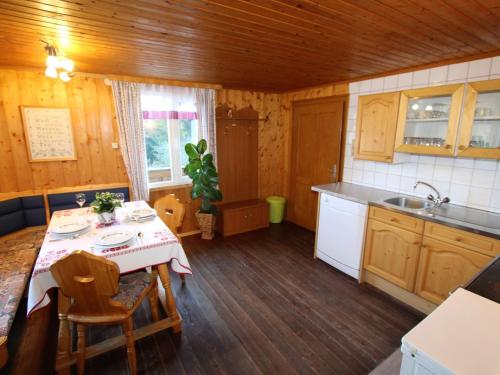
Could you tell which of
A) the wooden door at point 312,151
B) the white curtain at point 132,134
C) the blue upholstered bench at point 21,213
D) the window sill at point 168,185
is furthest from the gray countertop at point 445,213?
the blue upholstered bench at point 21,213

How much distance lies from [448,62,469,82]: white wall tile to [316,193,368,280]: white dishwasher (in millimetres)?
1445

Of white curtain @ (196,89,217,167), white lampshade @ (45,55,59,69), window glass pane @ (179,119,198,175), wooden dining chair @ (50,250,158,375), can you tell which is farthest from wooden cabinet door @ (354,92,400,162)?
white lampshade @ (45,55,59,69)

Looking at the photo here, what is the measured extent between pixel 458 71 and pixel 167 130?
3.43m

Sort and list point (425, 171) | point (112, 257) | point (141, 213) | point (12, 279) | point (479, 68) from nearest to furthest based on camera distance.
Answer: point (112, 257) < point (12, 279) < point (479, 68) < point (141, 213) < point (425, 171)

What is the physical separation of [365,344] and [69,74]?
10.8ft

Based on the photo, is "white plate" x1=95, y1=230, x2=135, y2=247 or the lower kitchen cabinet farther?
the lower kitchen cabinet

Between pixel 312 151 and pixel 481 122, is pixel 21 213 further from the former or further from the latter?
pixel 481 122

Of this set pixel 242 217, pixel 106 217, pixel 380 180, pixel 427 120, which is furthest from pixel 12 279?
pixel 427 120

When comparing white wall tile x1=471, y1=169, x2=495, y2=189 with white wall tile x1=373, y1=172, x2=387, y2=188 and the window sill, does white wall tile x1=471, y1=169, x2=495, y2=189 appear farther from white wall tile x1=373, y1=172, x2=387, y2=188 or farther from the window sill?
the window sill

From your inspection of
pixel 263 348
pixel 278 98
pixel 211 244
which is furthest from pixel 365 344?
pixel 278 98

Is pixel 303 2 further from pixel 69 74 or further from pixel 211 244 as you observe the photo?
pixel 211 244

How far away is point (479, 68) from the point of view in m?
2.28

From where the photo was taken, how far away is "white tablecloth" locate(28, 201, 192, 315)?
1.56m

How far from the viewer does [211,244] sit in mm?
3750
